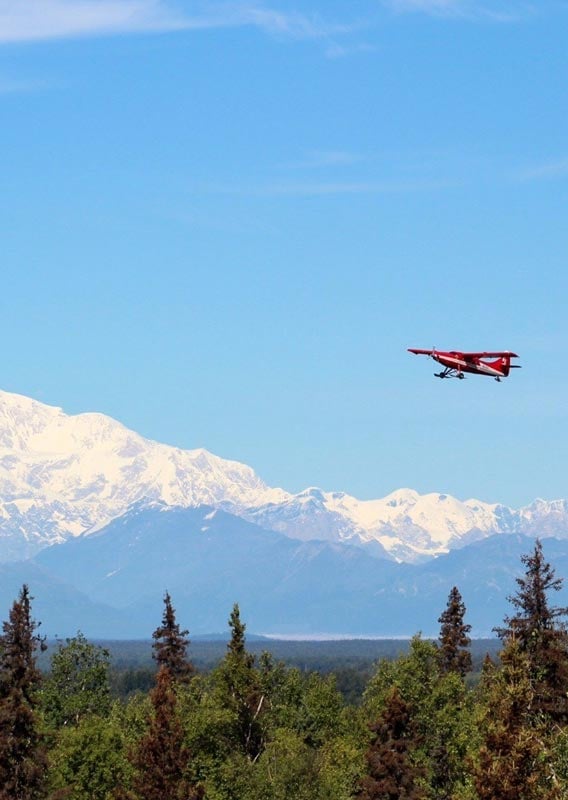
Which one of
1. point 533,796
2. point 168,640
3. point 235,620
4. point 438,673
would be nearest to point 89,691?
point 168,640

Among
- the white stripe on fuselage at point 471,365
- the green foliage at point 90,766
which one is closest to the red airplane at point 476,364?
the white stripe on fuselage at point 471,365

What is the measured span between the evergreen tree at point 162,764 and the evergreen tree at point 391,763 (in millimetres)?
8442

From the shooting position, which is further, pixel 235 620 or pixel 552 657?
pixel 235 620

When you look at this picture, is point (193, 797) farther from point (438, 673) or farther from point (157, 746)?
point (438, 673)

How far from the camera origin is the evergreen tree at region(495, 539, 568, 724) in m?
A: 82.8

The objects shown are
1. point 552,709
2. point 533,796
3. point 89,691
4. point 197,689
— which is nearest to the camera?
point 533,796

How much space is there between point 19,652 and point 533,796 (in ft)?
125

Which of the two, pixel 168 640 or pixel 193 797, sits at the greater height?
pixel 168 640

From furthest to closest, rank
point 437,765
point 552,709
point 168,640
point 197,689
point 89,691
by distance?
point 89,691 → point 168,640 → point 197,689 → point 437,765 → point 552,709

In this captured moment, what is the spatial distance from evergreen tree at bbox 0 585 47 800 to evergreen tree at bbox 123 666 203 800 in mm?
4827

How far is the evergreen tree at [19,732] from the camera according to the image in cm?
8669

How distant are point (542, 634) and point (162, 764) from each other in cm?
1963

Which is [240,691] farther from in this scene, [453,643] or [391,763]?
[453,643]

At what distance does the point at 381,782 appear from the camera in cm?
8288
